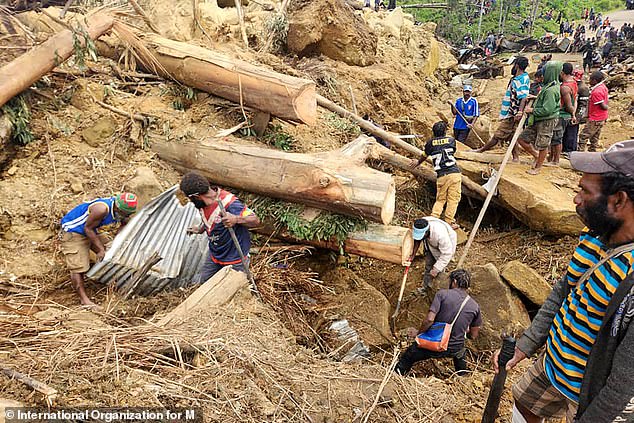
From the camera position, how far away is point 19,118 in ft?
16.0

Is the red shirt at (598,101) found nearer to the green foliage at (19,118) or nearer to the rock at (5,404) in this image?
the green foliage at (19,118)

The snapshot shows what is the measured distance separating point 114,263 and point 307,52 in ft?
19.1

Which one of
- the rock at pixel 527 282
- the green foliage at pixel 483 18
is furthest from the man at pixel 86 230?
the green foliage at pixel 483 18

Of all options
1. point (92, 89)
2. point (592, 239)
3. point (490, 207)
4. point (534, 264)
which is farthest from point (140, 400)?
point (490, 207)

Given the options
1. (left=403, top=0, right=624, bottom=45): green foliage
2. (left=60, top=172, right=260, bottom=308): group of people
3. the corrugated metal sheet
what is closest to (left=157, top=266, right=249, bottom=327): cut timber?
(left=60, top=172, right=260, bottom=308): group of people

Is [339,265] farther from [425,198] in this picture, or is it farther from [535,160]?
[535,160]

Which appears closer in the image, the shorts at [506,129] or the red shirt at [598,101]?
the shorts at [506,129]

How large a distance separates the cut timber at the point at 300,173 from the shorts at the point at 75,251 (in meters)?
1.55

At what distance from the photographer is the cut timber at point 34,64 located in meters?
4.71

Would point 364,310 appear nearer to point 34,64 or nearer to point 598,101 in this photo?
point 34,64

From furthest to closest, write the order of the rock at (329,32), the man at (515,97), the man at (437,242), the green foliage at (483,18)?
the green foliage at (483,18)
the rock at (329,32)
the man at (515,97)
the man at (437,242)

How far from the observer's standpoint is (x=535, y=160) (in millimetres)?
6926

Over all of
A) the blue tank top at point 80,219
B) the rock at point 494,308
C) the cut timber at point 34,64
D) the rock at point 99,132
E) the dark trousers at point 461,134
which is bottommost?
the rock at point 494,308

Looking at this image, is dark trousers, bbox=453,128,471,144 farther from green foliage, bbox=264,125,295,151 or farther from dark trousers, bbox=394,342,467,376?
dark trousers, bbox=394,342,467,376
